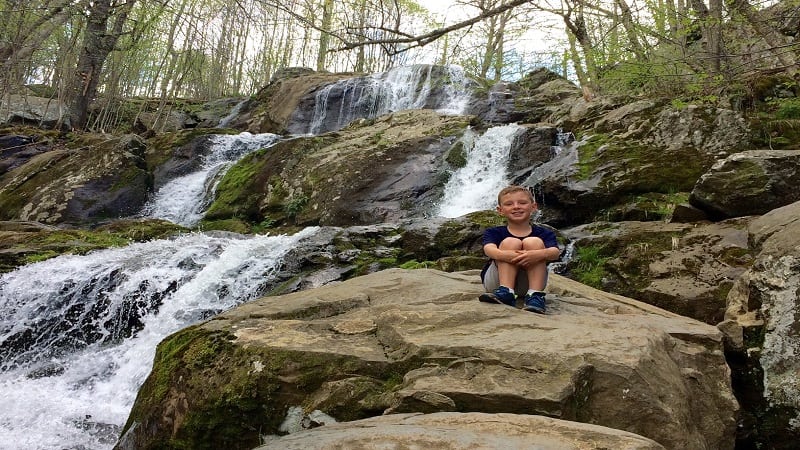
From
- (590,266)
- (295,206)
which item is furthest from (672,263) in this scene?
(295,206)

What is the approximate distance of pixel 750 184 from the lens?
586 cm

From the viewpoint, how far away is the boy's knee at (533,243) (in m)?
3.39

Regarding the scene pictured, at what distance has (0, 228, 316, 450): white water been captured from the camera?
14.6 feet

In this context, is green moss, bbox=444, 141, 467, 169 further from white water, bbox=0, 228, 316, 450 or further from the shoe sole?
the shoe sole

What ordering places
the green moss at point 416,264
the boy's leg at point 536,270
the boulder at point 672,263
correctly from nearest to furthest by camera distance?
the boy's leg at point 536,270 < the boulder at point 672,263 < the green moss at point 416,264

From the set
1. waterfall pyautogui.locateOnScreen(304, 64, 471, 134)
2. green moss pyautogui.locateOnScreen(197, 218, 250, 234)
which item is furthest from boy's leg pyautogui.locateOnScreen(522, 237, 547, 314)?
waterfall pyautogui.locateOnScreen(304, 64, 471, 134)

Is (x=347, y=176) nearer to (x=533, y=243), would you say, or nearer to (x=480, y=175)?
(x=480, y=175)

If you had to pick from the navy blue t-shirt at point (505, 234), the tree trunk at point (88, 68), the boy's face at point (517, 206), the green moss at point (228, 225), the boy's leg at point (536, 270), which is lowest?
the green moss at point (228, 225)

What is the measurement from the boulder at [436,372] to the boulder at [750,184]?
3.25 metres

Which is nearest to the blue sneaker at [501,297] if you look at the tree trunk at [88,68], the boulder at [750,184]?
the boulder at [750,184]

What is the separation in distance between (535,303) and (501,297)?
0.22m

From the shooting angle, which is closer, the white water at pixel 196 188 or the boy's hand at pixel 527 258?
the boy's hand at pixel 527 258

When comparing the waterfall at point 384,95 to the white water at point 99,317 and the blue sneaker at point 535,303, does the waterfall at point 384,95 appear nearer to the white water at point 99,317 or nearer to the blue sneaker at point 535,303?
the white water at point 99,317

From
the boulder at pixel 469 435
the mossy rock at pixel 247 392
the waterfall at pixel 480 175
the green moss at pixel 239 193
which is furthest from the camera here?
the green moss at pixel 239 193
